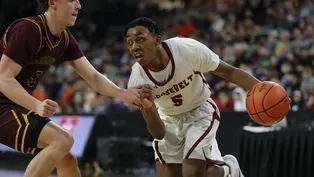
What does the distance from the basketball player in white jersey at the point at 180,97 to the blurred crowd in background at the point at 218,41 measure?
4.45m

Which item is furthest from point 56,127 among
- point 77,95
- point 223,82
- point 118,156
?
point 77,95

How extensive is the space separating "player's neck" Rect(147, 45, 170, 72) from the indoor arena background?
2.62 m

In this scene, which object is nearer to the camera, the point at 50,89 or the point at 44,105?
the point at 44,105

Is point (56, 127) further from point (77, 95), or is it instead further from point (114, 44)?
point (114, 44)

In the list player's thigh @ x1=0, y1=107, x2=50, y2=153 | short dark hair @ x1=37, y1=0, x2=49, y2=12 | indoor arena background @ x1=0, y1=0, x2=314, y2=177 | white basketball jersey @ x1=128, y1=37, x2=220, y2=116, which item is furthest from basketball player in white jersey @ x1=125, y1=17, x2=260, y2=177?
indoor arena background @ x1=0, y1=0, x2=314, y2=177

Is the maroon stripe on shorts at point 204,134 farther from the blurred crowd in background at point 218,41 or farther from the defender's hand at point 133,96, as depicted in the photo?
the blurred crowd in background at point 218,41

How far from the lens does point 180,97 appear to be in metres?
5.40

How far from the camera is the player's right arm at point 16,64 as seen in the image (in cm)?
433

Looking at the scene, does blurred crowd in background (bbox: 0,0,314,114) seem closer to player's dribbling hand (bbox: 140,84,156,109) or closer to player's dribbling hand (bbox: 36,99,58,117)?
player's dribbling hand (bbox: 140,84,156,109)

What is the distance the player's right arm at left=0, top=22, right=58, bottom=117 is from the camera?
4.33 metres

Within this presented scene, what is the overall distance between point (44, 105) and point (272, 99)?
2043mm

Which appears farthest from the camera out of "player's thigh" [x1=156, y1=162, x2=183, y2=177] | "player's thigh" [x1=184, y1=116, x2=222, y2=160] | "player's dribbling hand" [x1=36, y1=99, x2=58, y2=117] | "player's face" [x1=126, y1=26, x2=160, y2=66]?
"player's thigh" [x1=156, y1=162, x2=183, y2=177]

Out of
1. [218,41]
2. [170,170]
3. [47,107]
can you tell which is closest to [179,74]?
[170,170]

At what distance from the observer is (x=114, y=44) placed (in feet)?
56.3
